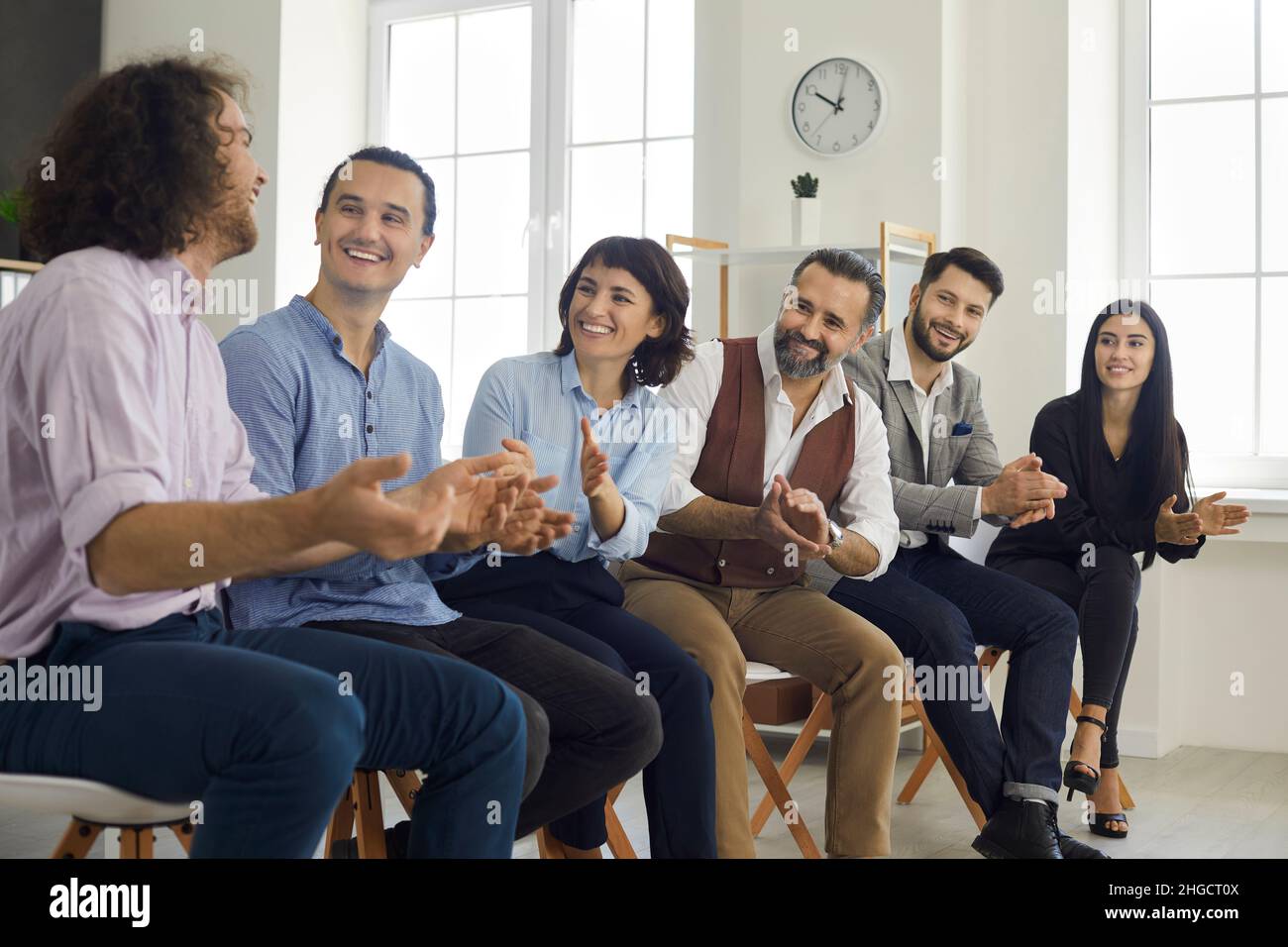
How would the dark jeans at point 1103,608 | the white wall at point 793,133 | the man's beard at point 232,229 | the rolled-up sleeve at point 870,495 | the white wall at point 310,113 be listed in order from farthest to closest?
the white wall at point 310,113
the white wall at point 793,133
the dark jeans at point 1103,608
the rolled-up sleeve at point 870,495
the man's beard at point 232,229

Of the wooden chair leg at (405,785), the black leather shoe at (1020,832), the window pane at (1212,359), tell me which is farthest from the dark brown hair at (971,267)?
the wooden chair leg at (405,785)

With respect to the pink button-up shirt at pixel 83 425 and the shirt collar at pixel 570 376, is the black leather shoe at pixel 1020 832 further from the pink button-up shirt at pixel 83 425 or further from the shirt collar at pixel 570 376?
the pink button-up shirt at pixel 83 425

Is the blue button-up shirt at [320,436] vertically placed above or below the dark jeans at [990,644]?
above

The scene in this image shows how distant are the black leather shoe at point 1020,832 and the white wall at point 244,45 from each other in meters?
3.66

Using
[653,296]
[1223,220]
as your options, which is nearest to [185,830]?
[653,296]

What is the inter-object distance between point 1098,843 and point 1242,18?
9.73 feet

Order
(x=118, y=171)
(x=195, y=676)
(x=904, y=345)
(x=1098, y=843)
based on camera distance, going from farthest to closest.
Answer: (x=904, y=345), (x=1098, y=843), (x=118, y=171), (x=195, y=676)

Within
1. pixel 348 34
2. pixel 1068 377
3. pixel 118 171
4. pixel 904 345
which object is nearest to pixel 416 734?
pixel 118 171

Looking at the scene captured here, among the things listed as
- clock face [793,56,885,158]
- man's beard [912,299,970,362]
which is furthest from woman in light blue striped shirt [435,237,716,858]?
clock face [793,56,885,158]

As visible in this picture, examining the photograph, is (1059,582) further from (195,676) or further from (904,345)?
(195,676)

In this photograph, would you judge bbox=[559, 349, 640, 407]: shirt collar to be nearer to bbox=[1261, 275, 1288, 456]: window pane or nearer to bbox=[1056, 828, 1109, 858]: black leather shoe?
bbox=[1056, 828, 1109, 858]: black leather shoe

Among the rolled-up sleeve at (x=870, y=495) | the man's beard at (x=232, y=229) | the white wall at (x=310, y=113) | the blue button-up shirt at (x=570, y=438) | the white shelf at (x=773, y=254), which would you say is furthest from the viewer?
the white wall at (x=310, y=113)

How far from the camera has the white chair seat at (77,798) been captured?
148cm

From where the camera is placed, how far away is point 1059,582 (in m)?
Result: 3.44
